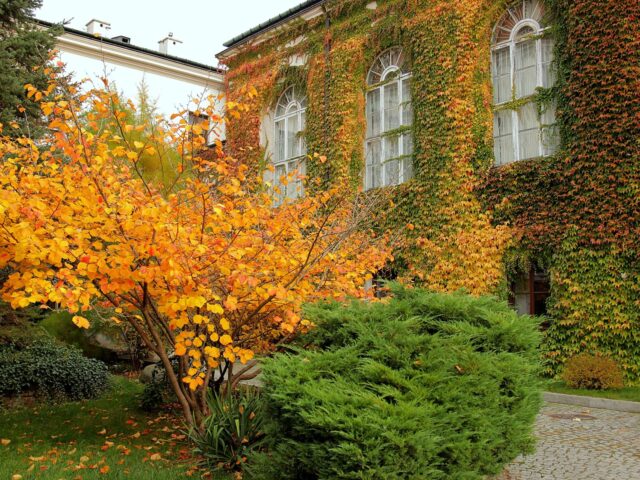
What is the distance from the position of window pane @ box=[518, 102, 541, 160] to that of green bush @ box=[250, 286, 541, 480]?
351 inches

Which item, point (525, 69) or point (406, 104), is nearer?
point (525, 69)

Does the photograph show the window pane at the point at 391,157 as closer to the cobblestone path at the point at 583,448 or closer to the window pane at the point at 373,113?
the window pane at the point at 373,113

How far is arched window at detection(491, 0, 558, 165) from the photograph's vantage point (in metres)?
13.6

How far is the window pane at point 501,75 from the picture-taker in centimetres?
1445

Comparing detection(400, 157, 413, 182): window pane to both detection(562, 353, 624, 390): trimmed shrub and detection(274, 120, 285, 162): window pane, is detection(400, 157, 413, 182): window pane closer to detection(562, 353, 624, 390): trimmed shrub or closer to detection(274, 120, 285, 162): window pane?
detection(274, 120, 285, 162): window pane

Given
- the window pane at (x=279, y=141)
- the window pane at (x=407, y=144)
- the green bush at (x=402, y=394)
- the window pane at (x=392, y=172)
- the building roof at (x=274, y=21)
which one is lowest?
the green bush at (x=402, y=394)

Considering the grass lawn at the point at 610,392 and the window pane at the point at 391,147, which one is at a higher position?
the window pane at the point at 391,147

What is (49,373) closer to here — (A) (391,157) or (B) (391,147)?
(A) (391,157)

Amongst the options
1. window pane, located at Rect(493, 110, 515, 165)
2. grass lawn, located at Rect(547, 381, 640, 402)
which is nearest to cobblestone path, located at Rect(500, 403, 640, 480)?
grass lawn, located at Rect(547, 381, 640, 402)

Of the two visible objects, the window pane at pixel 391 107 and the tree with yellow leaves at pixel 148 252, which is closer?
the tree with yellow leaves at pixel 148 252

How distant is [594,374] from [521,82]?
6.89m

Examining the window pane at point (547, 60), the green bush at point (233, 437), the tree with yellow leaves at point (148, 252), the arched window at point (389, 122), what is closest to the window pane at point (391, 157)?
the arched window at point (389, 122)

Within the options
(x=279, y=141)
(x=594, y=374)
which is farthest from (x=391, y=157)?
(x=594, y=374)

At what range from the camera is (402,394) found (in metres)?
4.29
